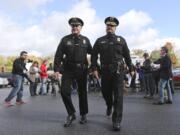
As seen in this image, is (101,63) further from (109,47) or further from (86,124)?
(86,124)

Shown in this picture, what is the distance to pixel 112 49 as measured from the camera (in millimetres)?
7766

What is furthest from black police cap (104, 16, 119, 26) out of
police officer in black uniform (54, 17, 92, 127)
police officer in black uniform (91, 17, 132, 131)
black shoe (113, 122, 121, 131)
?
black shoe (113, 122, 121, 131)

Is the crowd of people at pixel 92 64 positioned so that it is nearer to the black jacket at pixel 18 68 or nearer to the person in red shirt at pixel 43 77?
the black jacket at pixel 18 68

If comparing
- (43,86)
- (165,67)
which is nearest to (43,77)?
(43,86)

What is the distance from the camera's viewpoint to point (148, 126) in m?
7.74

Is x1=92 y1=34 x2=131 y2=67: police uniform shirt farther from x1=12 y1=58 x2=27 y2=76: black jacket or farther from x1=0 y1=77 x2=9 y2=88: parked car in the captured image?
x1=0 y1=77 x2=9 y2=88: parked car

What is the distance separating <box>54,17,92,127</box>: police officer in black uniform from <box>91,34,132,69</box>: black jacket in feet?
1.07

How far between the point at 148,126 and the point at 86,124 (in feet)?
3.90

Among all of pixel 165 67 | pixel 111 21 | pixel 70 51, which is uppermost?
pixel 111 21

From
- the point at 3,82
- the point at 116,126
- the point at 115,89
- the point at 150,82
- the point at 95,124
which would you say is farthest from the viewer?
the point at 3,82

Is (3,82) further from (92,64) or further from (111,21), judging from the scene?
(111,21)

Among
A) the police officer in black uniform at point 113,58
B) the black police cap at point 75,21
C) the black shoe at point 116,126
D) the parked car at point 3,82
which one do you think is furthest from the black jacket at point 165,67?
the parked car at point 3,82

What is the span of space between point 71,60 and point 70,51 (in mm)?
174

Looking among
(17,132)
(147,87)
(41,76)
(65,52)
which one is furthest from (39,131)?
(41,76)
